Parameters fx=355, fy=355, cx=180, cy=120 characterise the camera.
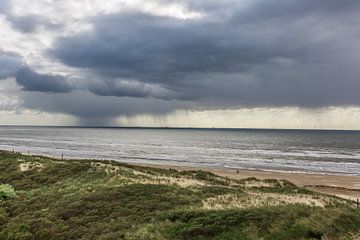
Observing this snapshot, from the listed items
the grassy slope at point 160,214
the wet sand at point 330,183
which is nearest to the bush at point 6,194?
the grassy slope at point 160,214

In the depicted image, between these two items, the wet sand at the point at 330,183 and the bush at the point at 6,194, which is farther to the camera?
the wet sand at the point at 330,183

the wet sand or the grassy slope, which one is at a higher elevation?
the grassy slope

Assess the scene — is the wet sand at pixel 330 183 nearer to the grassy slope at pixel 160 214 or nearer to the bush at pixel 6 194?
the grassy slope at pixel 160 214

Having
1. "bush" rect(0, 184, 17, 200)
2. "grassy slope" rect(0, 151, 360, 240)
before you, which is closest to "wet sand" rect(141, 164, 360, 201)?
"grassy slope" rect(0, 151, 360, 240)

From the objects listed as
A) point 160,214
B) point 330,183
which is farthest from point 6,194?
point 330,183

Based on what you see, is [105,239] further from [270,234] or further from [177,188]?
[177,188]

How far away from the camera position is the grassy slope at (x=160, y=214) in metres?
16.8

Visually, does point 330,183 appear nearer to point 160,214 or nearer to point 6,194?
point 160,214

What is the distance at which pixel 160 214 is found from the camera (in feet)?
65.4

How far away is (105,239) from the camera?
55.6 feet

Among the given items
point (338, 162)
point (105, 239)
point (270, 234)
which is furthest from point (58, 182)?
point (338, 162)

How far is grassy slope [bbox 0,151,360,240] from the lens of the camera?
16.8m

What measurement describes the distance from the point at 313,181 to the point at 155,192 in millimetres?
35088

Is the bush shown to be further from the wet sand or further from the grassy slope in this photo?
the wet sand
